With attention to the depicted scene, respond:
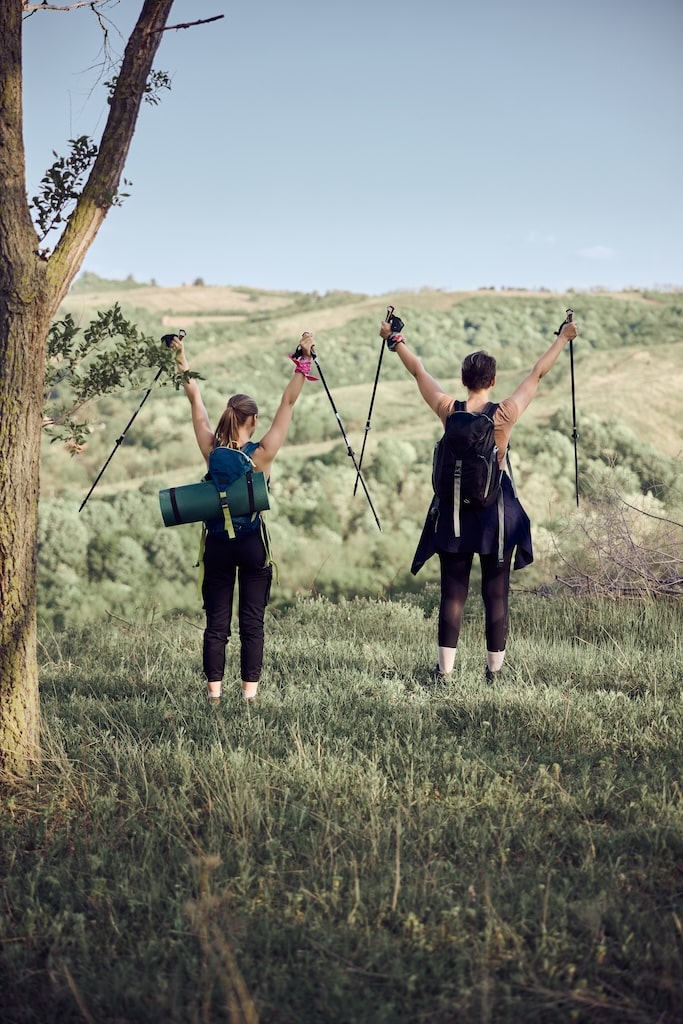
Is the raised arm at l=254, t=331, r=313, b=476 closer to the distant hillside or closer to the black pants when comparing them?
the black pants

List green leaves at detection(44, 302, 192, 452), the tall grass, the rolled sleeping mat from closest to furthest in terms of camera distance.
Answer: the tall grass, green leaves at detection(44, 302, 192, 452), the rolled sleeping mat

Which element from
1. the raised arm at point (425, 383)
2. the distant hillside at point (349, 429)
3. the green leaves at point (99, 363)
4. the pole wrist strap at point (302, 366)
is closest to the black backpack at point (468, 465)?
the raised arm at point (425, 383)

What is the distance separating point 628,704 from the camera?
5.54 meters

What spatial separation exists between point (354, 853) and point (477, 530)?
2.54m

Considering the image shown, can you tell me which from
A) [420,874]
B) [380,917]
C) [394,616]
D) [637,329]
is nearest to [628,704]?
[420,874]

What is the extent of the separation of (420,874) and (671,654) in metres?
3.79

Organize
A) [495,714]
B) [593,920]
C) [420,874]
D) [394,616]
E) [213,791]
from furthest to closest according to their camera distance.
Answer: [394,616] < [495,714] < [213,791] < [420,874] < [593,920]

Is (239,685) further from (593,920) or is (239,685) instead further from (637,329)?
(637,329)

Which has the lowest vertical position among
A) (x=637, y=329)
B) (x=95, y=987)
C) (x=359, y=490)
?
(x=95, y=987)

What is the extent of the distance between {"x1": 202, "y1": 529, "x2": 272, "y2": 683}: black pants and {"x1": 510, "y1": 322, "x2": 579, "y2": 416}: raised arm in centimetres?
187

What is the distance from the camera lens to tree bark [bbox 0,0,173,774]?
186 inches

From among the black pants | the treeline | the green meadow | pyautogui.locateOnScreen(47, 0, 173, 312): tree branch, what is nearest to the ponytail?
the black pants

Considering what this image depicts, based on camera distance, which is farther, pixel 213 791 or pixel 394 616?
pixel 394 616

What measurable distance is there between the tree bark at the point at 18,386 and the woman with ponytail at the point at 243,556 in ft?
2.87
